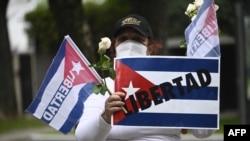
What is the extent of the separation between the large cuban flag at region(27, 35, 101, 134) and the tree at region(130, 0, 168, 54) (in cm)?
842

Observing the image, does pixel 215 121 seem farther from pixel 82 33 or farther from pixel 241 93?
pixel 241 93

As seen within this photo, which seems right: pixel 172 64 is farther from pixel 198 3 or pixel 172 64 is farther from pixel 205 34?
pixel 198 3

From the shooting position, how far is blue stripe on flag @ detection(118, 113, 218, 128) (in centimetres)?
339

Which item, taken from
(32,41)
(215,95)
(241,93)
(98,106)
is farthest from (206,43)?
(32,41)

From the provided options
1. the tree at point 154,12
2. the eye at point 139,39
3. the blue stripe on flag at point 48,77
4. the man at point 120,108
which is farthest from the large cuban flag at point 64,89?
the tree at point 154,12

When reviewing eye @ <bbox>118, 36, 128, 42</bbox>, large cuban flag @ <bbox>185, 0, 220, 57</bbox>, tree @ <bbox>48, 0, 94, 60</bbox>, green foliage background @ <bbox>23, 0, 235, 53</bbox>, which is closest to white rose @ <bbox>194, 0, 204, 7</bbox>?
large cuban flag @ <bbox>185, 0, 220, 57</bbox>

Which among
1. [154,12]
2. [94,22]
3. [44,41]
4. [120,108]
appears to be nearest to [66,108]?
[120,108]

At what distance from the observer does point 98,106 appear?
356 centimetres

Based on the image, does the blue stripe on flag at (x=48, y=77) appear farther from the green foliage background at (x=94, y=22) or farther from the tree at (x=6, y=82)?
the green foliage background at (x=94, y=22)

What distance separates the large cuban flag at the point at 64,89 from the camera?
164 inches

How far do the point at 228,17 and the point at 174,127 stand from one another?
1989 centimetres

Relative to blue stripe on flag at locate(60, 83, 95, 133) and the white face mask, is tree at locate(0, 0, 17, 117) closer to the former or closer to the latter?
blue stripe on flag at locate(60, 83, 95, 133)

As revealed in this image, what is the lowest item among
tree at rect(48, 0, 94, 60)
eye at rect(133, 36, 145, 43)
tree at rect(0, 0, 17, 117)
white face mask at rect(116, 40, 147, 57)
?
tree at rect(0, 0, 17, 117)

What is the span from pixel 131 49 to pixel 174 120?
0.43 m
